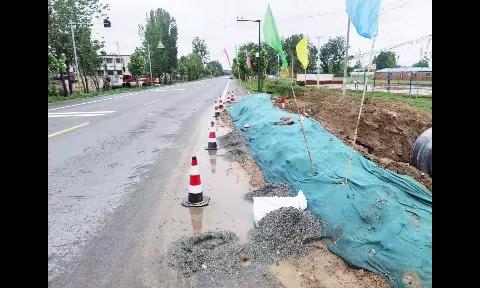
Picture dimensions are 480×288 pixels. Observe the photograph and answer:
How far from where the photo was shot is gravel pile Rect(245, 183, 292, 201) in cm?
602

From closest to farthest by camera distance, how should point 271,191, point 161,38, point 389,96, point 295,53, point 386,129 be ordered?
point 271,191 < point 386,129 < point 389,96 < point 295,53 < point 161,38

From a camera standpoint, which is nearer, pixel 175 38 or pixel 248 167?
pixel 248 167

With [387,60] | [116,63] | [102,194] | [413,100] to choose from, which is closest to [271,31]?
[102,194]

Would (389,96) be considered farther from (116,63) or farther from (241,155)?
(116,63)

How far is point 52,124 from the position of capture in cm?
1433

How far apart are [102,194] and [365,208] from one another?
4180 millimetres

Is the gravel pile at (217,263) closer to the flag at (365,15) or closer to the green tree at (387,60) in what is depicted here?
the flag at (365,15)

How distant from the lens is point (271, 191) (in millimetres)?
6180

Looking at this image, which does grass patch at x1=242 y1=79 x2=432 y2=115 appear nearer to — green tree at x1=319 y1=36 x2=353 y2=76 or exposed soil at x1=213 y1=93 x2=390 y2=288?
exposed soil at x1=213 y1=93 x2=390 y2=288

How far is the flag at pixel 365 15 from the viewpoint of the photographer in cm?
505

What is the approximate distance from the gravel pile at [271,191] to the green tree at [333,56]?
69.6 metres
